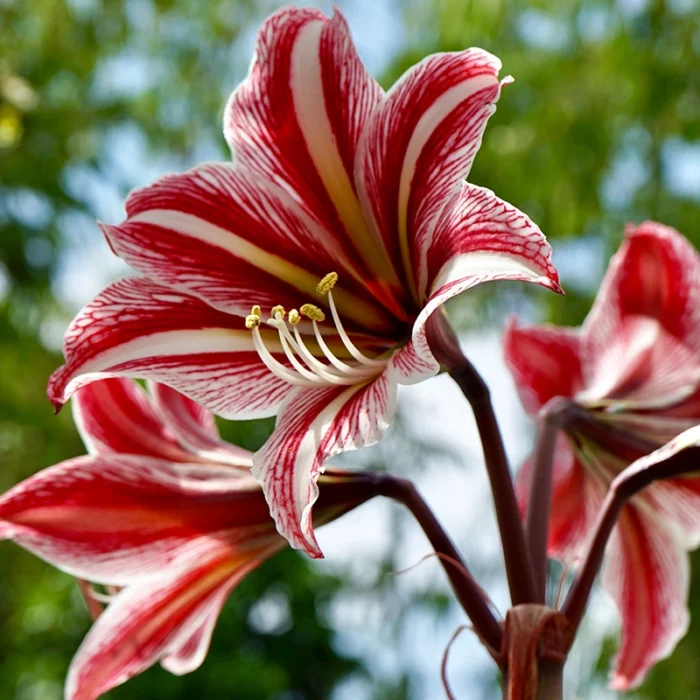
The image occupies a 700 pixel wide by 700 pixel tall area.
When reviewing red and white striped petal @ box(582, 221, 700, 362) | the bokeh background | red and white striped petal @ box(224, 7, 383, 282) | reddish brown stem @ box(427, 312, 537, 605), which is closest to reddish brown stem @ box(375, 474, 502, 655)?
reddish brown stem @ box(427, 312, 537, 605)

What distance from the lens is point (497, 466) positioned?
538 mm

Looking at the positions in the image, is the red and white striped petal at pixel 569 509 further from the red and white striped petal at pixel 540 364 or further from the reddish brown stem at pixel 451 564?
the reddish brown stem at pixel 451 564

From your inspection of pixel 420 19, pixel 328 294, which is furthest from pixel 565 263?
pixel 328 294

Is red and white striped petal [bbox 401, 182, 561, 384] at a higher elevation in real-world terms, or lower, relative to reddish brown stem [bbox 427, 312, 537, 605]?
higher

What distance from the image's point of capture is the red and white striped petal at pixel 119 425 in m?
0.64

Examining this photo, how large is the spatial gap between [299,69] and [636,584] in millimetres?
446

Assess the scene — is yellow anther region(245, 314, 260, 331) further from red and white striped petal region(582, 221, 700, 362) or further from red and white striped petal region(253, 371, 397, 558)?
red and white striped petal region(582, 221, 700, 362)

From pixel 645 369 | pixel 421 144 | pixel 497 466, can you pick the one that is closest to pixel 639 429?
pixel 645 369

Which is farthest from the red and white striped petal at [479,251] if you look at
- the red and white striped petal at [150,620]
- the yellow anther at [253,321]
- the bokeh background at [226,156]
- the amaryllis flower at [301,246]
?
the bokeh background at [226,156]

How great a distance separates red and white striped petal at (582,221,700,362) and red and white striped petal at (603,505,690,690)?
0.47 feet

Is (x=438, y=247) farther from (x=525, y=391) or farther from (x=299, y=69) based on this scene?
(x=525, y=391)

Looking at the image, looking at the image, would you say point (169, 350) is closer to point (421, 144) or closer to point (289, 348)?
point (289, 348)

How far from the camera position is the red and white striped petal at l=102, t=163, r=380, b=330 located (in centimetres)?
55

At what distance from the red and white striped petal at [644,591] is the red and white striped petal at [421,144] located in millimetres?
283
